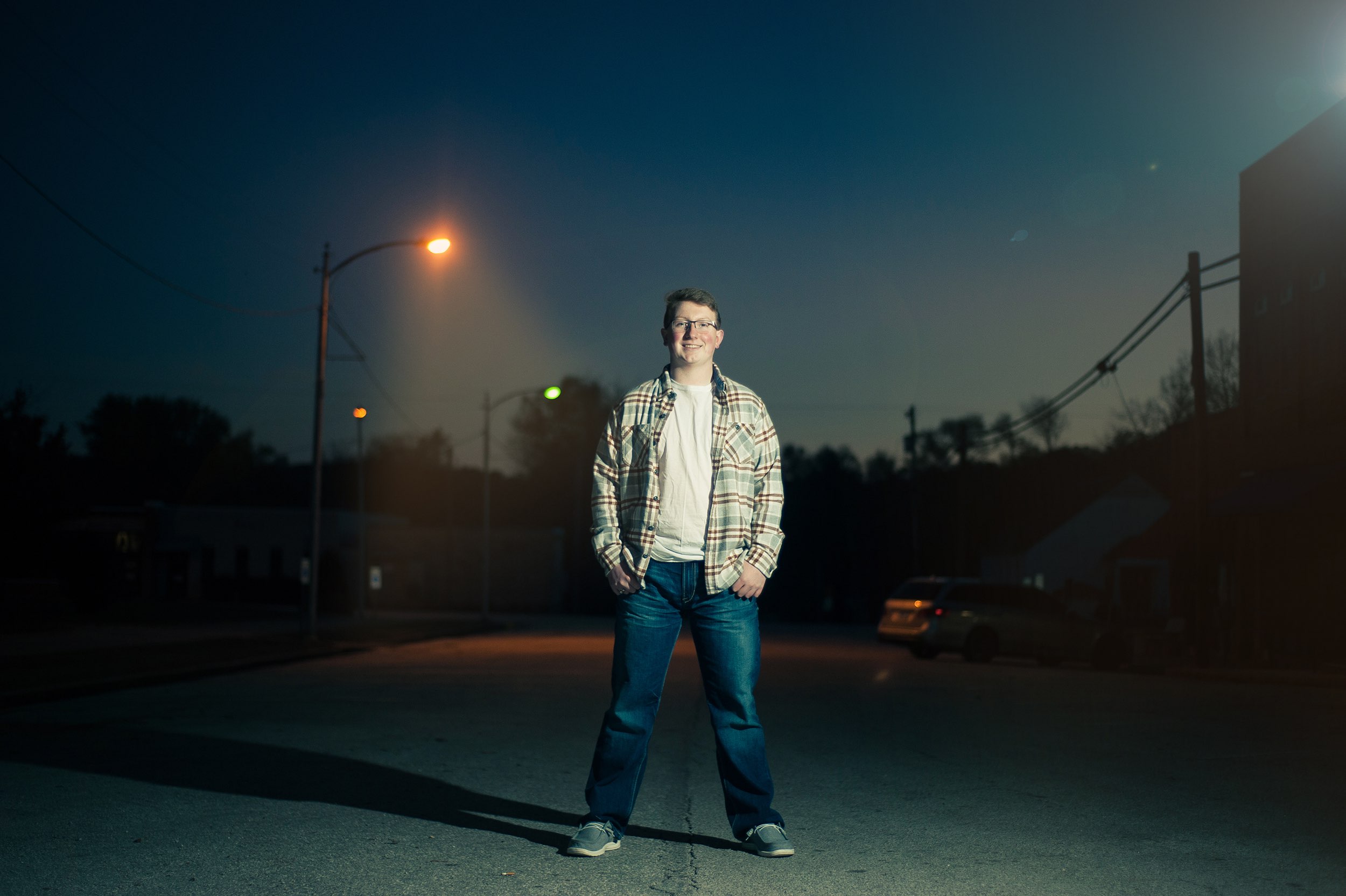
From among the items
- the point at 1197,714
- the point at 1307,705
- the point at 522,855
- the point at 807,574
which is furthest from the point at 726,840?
the point at 807,574

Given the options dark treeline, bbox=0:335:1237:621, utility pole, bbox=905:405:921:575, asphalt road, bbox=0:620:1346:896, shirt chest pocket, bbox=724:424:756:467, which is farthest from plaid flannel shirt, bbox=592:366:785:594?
dark treeline, bbox=0:335:1237:621

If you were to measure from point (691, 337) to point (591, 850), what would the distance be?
2.10 meters

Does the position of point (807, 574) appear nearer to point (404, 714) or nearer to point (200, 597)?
point (200, 597)

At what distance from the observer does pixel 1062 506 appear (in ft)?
204

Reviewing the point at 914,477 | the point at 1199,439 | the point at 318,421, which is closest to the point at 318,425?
the point at 318,421

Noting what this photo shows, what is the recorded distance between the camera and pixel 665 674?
4793 millimetres

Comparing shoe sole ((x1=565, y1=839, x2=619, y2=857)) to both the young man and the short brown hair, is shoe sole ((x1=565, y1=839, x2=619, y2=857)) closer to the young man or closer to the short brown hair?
the young man

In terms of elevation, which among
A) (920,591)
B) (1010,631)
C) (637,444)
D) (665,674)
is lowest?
(1010,631)

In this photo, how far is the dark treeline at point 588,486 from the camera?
209 feet

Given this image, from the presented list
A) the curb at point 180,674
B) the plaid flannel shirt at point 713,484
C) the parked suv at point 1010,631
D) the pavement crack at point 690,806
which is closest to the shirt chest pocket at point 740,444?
the plaid flannel shirt at point 713,484

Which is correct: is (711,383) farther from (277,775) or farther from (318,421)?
(318,421)

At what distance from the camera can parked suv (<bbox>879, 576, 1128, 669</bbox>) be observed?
21.3m

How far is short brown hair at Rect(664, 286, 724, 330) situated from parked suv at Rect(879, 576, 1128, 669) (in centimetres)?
1749

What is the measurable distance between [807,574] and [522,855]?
69710mm
